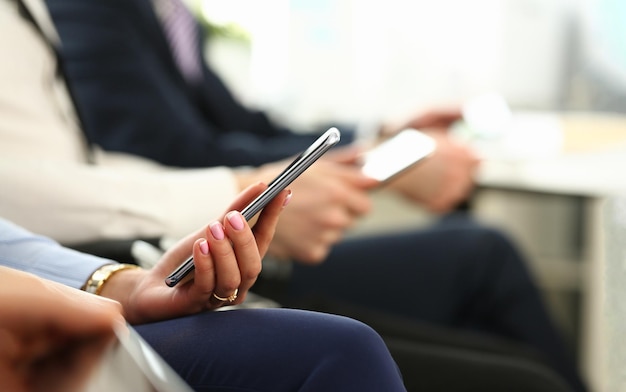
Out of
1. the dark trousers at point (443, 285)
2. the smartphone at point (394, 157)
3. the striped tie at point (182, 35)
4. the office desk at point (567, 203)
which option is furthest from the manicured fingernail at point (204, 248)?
the striped tie at point (182, 35)

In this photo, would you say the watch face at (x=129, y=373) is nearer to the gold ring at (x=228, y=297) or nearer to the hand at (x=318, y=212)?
the gold ring at (x=228, y=297)

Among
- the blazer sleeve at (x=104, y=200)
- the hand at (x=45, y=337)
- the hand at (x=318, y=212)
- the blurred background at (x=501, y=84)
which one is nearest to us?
the hand at (x=45, y=337)

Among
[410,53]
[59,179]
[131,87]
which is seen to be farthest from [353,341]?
[410,53]

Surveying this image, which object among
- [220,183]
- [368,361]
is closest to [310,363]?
[368,361]

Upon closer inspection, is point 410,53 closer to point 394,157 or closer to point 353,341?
point 394,157

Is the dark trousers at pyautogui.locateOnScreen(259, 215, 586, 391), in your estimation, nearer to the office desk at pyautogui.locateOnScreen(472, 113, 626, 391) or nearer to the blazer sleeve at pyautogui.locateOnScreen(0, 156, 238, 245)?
the office desk at pyautogui.locateOnScreen(472, 113, 626, 391)

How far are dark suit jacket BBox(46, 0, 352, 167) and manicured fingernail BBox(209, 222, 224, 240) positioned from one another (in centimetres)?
61

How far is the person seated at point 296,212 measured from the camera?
26.4 inches

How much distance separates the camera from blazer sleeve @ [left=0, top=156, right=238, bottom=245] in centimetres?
64

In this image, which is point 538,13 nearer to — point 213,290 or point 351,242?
point 351,242

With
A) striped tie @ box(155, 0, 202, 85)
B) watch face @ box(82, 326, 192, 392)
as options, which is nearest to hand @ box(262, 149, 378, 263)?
watch face @ box(82, 326, 192, 392)

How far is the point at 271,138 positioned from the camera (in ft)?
5.46

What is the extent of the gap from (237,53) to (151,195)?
5.44 feet

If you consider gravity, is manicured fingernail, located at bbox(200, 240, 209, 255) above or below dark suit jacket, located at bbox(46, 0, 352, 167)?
above
